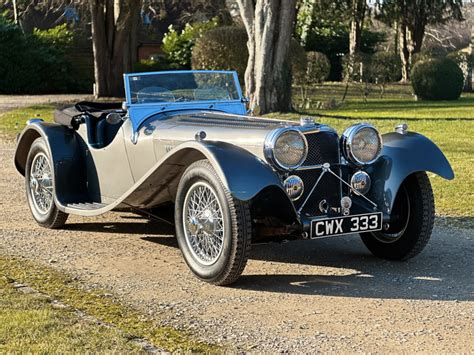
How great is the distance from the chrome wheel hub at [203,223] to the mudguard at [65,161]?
6.35 feet

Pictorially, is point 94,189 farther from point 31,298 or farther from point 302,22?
point 302,22

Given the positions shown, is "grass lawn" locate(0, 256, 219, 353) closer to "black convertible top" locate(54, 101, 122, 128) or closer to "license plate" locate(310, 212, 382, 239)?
"license plate" locate(310, 212, 382, 239)

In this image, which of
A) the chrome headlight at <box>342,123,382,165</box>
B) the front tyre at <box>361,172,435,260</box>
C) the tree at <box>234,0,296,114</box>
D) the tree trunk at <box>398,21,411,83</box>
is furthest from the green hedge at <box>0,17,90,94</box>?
the chrome headlight at <box>342,123,382,165</box>

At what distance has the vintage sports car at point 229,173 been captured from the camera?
5.70 metres

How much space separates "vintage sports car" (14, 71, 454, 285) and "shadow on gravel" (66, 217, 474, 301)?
0.22 m

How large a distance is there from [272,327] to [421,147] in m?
2.26

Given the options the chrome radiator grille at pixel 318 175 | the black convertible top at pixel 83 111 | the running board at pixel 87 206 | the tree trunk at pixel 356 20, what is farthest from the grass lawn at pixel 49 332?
the tree trunk at pixel 356 20

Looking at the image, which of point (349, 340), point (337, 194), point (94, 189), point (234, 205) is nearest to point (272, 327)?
point (349, 340)

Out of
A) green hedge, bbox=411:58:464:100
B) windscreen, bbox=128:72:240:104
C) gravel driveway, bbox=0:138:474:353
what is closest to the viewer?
gravel driveway, bbox=0:138:474:353

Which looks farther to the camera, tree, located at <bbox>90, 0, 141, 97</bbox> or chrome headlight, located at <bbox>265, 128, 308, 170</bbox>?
tree, located at <bbox>90, 0, 141, 97</bbox>

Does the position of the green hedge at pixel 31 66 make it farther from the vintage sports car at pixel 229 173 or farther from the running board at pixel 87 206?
the running board at pixel 87 206

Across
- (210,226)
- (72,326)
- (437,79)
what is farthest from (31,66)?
Answer: (72,326)

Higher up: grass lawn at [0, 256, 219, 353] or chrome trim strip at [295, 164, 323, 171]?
chrome trim strip at [295, 164, 323, 171]

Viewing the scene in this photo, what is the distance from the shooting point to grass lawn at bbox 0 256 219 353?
4453 mm
